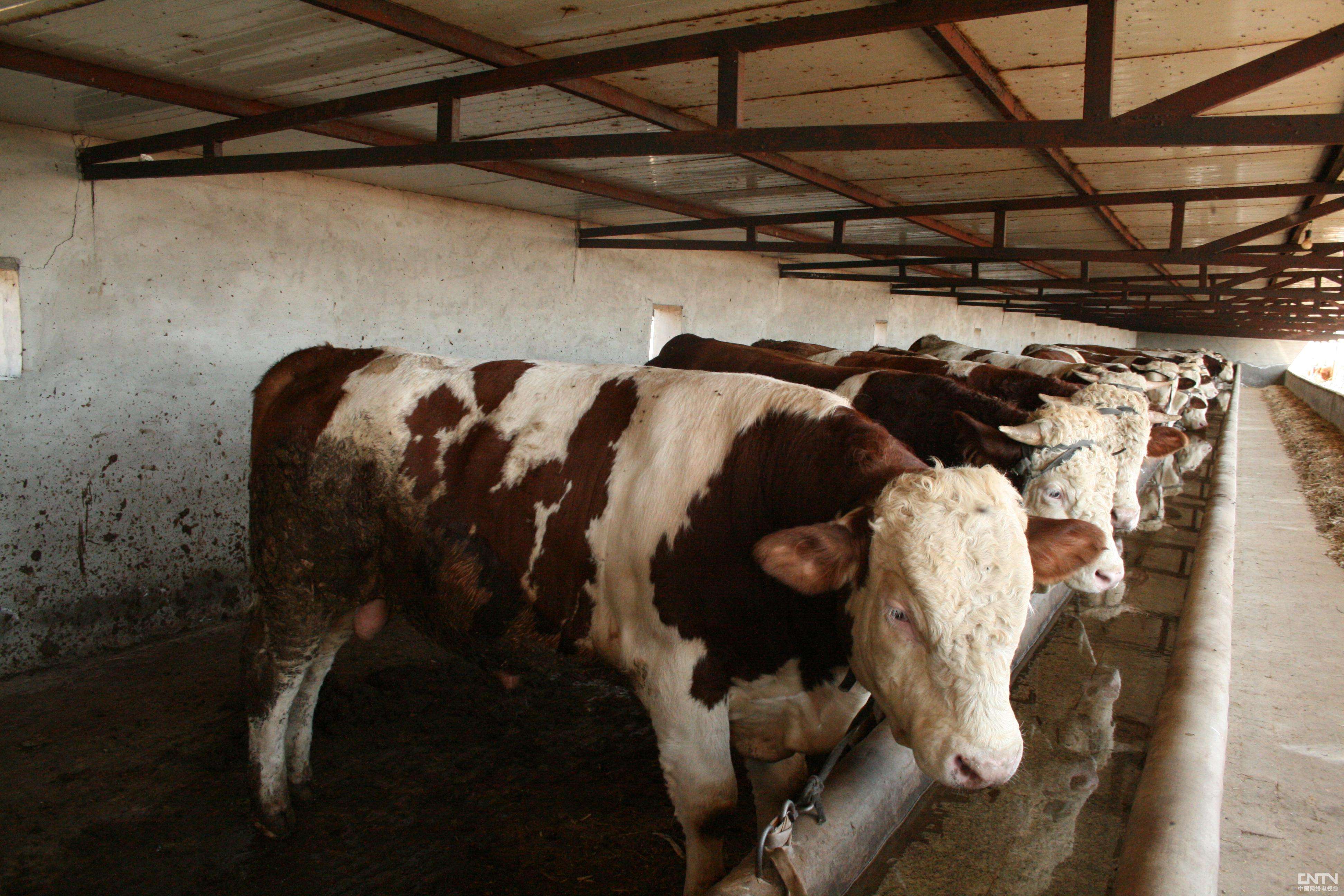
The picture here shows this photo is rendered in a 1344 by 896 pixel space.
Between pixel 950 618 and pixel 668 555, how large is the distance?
83 cm

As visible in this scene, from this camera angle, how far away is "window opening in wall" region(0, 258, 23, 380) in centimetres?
418

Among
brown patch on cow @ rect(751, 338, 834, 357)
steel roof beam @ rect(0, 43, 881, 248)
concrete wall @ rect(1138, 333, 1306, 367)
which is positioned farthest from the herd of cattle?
concrete wall @ rect(1138, 333, 1306, 367)

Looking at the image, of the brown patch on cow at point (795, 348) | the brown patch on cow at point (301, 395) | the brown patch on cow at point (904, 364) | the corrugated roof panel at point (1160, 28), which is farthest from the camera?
the brown patch on cow at point (795, 348)

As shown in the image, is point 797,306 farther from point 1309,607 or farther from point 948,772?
point 948,772

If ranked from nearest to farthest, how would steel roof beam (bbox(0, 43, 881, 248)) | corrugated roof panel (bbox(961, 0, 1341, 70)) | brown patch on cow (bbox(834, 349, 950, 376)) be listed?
corrugated roof panel (bbox(961, 0, 1341, 70)) < steel roof beam (bbox(0, 43, 881, 248)) < brown patch on cow (bbox(834, 349, 950, 376))

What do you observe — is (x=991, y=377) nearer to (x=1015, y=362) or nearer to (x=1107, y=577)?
(x=1107, y=577)

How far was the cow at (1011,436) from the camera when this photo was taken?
12.1 ft

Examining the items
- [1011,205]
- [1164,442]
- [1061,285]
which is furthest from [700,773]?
[1061,285]

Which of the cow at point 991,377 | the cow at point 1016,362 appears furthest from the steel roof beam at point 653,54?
the cow at point 1016,362

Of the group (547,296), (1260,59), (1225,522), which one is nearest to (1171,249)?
(1225,522)

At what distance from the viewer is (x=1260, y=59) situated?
2.19m

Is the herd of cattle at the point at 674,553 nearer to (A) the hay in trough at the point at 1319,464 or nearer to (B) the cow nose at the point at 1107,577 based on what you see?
(B) the cow nose at the point at 1107,577

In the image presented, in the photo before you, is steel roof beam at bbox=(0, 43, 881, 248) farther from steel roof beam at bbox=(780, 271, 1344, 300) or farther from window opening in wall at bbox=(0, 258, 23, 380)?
steel roof beam at bbox=(780, 271, 1344, 300)

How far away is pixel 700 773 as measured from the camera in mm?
2244
